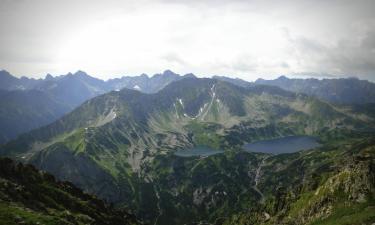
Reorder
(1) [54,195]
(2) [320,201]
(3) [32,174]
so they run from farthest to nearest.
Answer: (2) [320,201] → (3) [32,174] → (1) [54,195]

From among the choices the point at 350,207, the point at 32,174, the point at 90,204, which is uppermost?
the point at 32,174

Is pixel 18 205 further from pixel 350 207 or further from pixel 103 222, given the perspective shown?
pixel 350 207

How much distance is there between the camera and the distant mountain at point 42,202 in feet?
292

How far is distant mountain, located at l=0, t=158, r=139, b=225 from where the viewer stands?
88875 mm

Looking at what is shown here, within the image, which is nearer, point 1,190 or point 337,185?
point 1,190

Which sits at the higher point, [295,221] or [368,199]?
[368,199]

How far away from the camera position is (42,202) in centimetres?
11481

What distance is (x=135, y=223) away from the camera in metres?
165

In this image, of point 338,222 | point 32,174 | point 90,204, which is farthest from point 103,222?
point 338,222

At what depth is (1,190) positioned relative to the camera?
101938mm

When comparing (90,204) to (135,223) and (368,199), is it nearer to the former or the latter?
(135,223)

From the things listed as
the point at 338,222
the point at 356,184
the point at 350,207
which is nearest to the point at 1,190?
the point at 338,222

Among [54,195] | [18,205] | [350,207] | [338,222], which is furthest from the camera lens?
[350,207]

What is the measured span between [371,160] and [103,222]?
142824 millimetres
